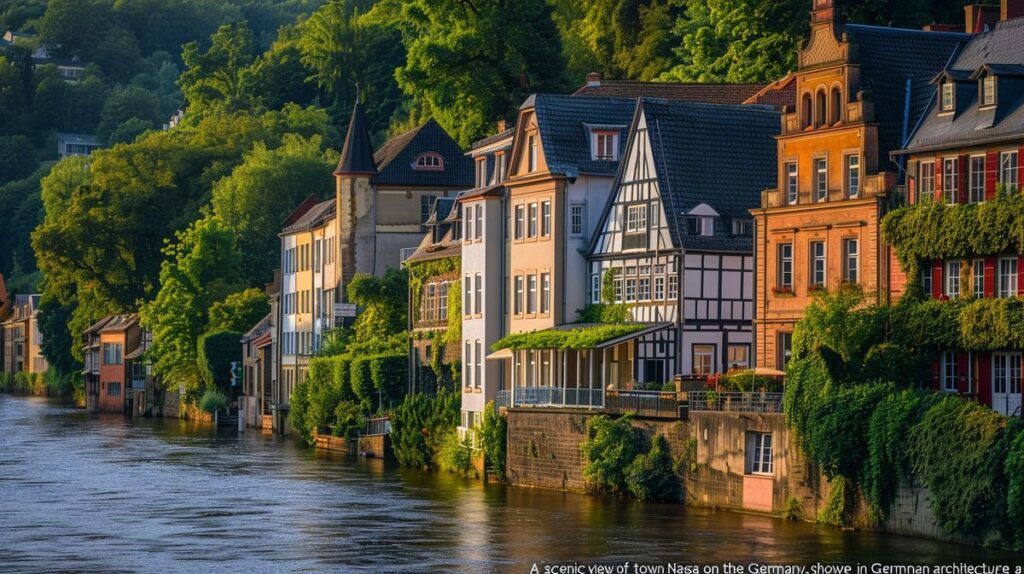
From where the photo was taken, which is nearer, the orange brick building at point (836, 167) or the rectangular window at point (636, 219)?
the orange brick building at point (836, 167)

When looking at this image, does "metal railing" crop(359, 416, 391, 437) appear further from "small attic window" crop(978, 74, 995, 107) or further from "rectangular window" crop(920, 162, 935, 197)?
"small attic window" crop(978, 74, 995, 107)

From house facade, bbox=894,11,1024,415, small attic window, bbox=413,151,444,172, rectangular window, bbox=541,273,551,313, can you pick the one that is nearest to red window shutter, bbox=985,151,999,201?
house facade, bbox=894,11,1024,415

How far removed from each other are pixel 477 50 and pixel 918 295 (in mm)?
51324

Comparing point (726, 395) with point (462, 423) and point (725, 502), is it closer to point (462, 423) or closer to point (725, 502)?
point (725, 502)

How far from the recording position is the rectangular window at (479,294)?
7650 cm

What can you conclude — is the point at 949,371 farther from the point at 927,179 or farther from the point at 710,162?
the point at 710,162


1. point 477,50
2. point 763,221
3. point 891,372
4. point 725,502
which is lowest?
point 725,502

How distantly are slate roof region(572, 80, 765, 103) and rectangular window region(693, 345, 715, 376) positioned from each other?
736 inches

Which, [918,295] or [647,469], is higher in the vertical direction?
[918,295]

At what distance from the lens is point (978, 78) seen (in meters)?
54.2

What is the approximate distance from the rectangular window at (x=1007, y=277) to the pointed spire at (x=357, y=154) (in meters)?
50.7

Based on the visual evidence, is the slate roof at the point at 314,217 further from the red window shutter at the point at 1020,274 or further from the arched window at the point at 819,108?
the red window shutter at the point at 1020,274

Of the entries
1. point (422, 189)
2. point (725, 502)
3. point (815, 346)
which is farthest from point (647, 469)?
point (422, 189)

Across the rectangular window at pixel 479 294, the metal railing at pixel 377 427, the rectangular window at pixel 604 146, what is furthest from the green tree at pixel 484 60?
the rectangular window at pixel 604 146
